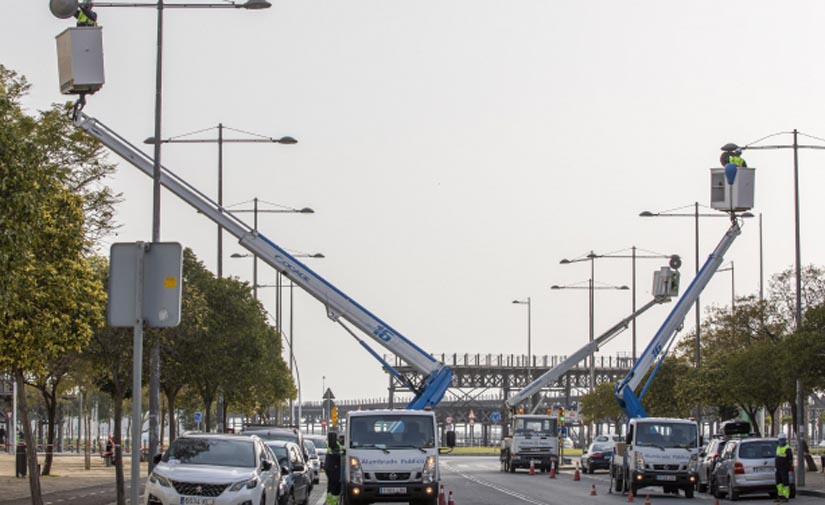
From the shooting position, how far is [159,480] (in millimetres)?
22078

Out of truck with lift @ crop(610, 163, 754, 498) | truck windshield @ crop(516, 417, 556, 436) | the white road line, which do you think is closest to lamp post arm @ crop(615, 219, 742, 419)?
truck with lift @ crop(610, 163, 754, 498)

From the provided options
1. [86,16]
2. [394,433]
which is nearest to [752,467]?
[394,433]

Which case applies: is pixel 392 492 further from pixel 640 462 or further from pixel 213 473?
pixel 640 462

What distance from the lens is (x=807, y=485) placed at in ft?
150

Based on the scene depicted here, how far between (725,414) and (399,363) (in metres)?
33.7

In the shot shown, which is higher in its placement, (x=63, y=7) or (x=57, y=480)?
(x=63, y=7)

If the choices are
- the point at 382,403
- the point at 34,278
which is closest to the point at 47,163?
the point at 34,278

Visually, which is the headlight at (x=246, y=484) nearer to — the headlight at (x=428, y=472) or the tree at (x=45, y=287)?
the tree at (x=45, y=287)

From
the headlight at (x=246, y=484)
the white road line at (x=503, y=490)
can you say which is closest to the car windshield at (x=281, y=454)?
the white road line at (x=503, y=490)

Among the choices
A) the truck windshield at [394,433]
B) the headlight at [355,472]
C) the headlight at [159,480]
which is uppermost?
the truck windshield at [394,433]

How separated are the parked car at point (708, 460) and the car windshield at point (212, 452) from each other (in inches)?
830

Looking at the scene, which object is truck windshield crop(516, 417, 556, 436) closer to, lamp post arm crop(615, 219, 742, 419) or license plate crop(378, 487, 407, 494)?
lamp post arm crop(615, 219, 742, 419)

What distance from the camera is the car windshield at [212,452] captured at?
2319cm

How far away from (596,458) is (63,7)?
44393 mm
